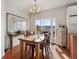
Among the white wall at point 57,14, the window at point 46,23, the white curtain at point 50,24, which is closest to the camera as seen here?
the white wall at point 57,14

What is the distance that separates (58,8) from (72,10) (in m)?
1.53

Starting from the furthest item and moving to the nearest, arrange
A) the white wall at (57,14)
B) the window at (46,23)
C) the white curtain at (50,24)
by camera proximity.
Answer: the window at (46,23) → the white curtain at (50,24) → the white wall at (57,14)

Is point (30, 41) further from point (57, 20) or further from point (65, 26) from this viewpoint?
point (57, 20)

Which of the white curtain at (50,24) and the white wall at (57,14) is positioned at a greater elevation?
the white wall at (57,14)

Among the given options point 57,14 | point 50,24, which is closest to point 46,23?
point 50,24

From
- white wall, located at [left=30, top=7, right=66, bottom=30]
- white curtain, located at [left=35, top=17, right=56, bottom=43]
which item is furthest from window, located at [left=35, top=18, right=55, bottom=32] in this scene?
white wall, located at [left=30, top=7, right=66, bottom=30]

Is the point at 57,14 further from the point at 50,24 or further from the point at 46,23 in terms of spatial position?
the point at 46,23

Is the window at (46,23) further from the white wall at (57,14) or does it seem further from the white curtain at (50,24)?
the white wall at (57,14)

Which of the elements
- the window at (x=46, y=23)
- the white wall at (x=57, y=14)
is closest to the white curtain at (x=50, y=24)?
the window at (x=46, y=23)

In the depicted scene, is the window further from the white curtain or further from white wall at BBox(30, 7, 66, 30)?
white wall at BBox(30, 7, 66, 30)

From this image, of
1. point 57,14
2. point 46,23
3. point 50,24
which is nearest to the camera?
point 57,14

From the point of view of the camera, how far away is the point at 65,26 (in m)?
6.74

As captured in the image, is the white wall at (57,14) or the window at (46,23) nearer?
the white wall at (57,14)

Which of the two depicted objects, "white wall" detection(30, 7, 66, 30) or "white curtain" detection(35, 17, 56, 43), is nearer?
"white wall" detection(30, 7, 66, 30)
